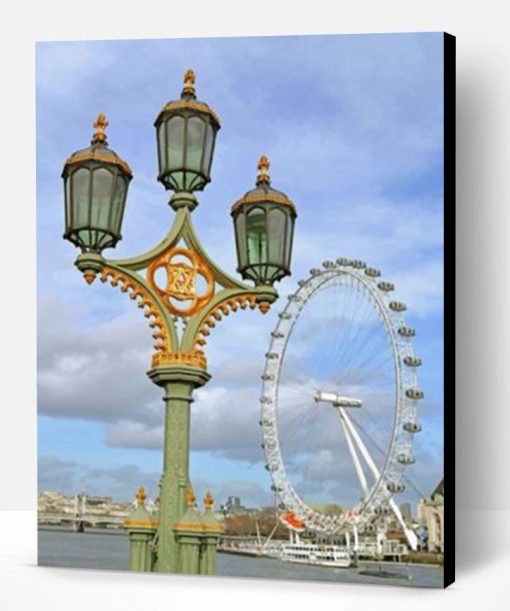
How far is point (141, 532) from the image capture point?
52.5 feet

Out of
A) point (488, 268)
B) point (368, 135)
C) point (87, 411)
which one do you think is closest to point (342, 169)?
point (368, 135)

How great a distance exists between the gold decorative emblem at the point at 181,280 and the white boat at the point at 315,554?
1.91 metres

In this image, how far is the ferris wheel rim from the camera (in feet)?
50.2

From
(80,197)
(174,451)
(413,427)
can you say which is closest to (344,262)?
(413,427)

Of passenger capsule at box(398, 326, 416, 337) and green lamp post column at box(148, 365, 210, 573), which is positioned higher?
passenger capsule at box(398, 326, 416, 337)

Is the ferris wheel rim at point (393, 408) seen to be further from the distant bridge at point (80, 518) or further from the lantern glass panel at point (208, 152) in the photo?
the distant bridge at point (80, 518)

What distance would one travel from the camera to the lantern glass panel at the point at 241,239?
1596 cm

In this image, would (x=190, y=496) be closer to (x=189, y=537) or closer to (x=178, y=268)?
(x=189, y=537)

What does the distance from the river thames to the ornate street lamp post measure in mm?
142

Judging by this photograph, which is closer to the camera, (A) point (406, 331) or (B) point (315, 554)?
(A) point (406, 331)

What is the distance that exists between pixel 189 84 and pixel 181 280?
4.77ft

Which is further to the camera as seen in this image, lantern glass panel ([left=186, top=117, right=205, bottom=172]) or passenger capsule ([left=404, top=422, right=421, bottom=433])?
lantern glass panel ([left=186, top=117, right=205, bottom=172])

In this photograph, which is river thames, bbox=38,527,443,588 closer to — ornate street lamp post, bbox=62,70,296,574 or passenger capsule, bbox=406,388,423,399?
ornate street lamp post, bbox=62,70,296,574

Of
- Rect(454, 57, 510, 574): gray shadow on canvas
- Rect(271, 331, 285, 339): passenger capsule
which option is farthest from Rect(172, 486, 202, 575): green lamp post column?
Rect(454, 57, 510, 574): gray shadow on canvas
